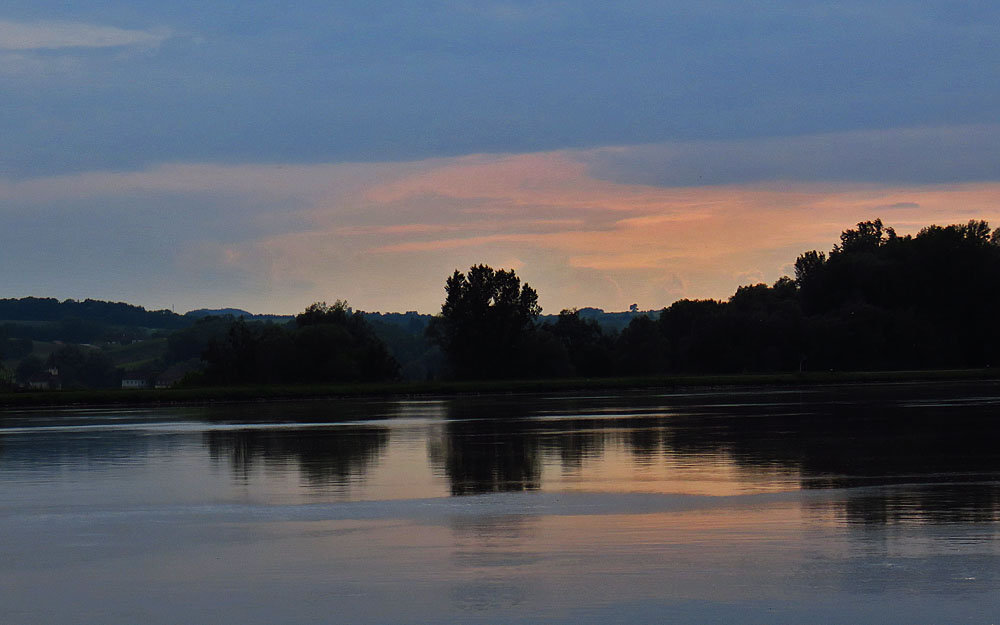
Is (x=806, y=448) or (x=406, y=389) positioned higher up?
(x=806, y=448)

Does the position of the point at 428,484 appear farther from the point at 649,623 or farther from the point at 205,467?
the point at 649,623

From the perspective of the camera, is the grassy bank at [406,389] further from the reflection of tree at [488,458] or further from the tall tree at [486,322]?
the reflection of tree at [488,458]

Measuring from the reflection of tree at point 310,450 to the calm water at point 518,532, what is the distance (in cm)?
21

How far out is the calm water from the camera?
11.3 metres

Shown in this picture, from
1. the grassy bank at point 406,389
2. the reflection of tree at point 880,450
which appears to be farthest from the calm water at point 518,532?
the grassy bank at point 406,389

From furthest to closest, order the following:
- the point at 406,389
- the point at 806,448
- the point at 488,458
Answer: the point at 406,389 → the point at 806,448 → the point at 488,458

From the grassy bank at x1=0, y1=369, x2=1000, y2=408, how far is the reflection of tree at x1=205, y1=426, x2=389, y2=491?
1838 inches

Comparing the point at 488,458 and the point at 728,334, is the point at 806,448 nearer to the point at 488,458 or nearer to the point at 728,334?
the point at 488,458

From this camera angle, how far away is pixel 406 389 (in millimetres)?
95562

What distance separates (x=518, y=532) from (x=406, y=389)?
80197 millimetres

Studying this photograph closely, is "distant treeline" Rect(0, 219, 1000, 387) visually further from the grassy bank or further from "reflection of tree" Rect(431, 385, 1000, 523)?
"reflection of tree" Rect(431, 385, 1000, 523)

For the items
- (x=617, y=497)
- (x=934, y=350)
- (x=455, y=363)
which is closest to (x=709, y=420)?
(x=617, y=497)

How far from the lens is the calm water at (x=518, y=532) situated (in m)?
11.3

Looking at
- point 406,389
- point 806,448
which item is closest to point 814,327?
point 406,389
